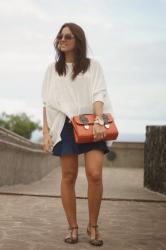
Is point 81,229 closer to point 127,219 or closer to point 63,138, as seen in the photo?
point 127,219

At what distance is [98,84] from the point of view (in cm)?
448

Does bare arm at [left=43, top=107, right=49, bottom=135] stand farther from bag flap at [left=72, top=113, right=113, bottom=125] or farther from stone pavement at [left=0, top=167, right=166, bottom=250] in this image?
stone pavement at [left=0, top=167, right=166, bottom=250]

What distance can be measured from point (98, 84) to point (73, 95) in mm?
220

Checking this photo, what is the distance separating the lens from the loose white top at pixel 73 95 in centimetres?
448

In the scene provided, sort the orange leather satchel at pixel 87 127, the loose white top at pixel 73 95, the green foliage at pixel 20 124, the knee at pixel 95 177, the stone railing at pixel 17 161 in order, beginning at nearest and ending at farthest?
the orange leather satchel at pixel 87 127, the knee at pixel 95 177, the loose white top at pixel 73 95, the stone railing at pixel 17 161, the green foliage at pixel 20 124

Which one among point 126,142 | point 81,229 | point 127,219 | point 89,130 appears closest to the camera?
point 89,130

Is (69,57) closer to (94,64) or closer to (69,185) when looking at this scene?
(94,64)

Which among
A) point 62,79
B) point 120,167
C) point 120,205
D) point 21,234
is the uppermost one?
point 62,79

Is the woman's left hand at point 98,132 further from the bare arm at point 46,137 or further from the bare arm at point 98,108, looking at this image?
the bare arm at point 46,137

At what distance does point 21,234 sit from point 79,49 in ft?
5.70

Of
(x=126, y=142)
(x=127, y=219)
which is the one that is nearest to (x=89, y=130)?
(x=127, y=219)

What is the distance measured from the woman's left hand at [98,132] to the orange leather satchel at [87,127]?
2 cm

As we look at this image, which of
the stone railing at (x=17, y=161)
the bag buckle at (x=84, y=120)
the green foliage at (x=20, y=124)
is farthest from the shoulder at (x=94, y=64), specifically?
the green foliage at (x=20, y=124)

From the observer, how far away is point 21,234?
499cm
